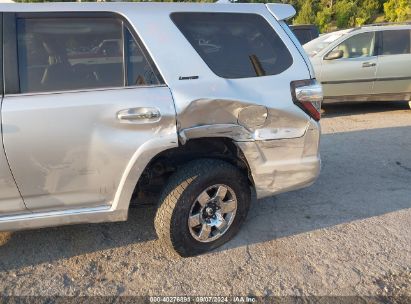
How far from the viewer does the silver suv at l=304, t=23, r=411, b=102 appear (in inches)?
283

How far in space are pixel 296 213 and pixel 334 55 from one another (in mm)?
4790

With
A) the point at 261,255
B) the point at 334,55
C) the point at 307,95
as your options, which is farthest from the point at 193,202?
the point at 334,55

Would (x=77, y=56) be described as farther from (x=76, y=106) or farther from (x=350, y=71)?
(x=350, y=71)

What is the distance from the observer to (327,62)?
283 inches

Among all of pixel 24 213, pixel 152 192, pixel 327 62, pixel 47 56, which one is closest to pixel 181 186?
pixel 152 192

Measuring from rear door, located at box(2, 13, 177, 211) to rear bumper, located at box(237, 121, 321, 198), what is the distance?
750 mm

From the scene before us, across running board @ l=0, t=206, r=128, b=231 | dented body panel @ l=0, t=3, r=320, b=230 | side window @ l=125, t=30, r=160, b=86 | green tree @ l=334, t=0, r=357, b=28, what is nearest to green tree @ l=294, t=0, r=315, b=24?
green tree @ l=334, t=0, r=357, b=28

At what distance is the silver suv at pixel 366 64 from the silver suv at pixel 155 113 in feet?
15.5

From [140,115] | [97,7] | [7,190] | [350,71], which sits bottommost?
[7,190]

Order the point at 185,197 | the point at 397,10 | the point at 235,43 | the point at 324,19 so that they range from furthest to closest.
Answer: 1. the point at 324,19
2. the point at 397,10
3. the point at 235,43
4. the point at 185,197

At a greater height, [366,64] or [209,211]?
[366,64]

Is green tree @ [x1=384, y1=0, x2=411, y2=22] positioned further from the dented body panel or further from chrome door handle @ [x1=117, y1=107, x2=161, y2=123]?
chrome door handle @ [x1=117, y1=107, x2=161, y2=123]

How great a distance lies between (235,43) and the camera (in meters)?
2.74

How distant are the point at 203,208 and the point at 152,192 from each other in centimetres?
51
